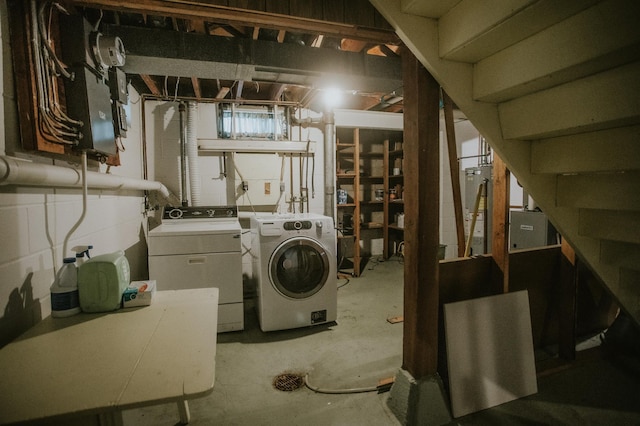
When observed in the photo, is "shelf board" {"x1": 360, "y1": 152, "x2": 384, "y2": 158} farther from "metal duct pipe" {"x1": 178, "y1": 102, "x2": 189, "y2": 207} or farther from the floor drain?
the floor drain

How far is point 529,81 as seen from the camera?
1.17 m

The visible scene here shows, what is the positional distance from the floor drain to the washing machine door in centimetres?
71

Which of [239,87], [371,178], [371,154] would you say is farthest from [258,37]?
[371,178]

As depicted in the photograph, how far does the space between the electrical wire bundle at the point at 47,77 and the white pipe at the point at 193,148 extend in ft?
6.38

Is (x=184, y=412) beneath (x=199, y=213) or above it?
beneath

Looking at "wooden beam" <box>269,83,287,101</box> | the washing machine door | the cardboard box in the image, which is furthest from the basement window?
the cardboard box

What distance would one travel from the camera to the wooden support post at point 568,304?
2.19m

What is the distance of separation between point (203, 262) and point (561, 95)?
2601 millimetres

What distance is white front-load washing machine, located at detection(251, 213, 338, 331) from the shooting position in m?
2.67

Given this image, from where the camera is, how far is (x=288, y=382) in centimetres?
204

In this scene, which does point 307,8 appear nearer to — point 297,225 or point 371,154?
point 297,225

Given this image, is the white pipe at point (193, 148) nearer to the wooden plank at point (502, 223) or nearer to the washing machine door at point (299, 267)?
the washing machine door at point (299, 267)

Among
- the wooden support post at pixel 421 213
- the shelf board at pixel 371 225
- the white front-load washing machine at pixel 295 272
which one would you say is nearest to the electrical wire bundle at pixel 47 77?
the white front-load washing machine at pixel 295 272

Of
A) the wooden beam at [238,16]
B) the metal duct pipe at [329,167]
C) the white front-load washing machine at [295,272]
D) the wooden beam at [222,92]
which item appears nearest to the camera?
the wooden beam at [238,16]
